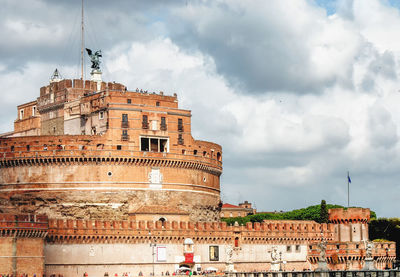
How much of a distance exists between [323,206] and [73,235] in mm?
42864

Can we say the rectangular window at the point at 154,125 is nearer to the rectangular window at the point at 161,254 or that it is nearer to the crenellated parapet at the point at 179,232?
the crenellated parapet at the point at 179,232

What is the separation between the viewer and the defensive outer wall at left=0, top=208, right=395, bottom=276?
80.7 metres

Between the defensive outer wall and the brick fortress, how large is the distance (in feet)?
0.38

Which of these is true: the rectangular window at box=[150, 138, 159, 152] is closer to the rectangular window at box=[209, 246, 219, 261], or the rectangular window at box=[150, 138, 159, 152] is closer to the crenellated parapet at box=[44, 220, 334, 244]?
the crenellated parapet at box=[44, 220, 334, 244]

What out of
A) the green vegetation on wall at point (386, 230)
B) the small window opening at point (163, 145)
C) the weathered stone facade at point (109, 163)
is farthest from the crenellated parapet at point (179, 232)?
the green vegetation on wall at point (386, 230)

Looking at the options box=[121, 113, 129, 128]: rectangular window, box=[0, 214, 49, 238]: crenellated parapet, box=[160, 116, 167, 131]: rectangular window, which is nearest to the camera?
box=[0, 214, 49, 238]: crenellated parapet

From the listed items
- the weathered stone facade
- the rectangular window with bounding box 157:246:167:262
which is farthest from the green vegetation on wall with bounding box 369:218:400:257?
the rectangular window with bounding box 157:246:167:262

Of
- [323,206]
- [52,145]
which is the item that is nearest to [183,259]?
[52,145]

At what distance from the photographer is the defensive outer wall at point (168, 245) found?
265 feet

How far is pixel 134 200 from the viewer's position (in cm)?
9856

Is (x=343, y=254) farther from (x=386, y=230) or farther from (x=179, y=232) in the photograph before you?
(x=179, y=232)

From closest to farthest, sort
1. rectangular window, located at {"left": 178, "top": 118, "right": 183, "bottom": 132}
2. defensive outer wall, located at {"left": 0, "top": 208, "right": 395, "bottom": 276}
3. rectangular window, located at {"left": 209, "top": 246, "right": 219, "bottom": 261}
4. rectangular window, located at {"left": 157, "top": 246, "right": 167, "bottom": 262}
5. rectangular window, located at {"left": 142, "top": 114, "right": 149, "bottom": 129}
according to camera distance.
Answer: defensive outer wall, located at {"left": 0, "top": 208, "right": 395, "bottom": 276}, rectangular window, located at {"left": 157, "top": 246, "right": 167, "bottom": 262}, rectangular window, located at {"left": 209, "top": 246, "right": 219, "bottom": 261}, rectangular window, located at {"left": 142, "top": 114, "right": 149, "bottom": 129}, rectangular window, located at {"left": 178, "top": 118, "right": 183, "bottom": 132}

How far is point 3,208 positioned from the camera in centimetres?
9700

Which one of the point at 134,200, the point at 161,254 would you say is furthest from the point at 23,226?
the point at 134,200
